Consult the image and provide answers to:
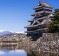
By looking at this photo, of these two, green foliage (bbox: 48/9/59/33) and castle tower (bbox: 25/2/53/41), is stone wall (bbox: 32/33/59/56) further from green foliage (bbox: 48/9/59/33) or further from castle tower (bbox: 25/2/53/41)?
castle tower (bbox: 25/2/53/41)

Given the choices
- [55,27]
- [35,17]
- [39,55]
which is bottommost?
[39,55]

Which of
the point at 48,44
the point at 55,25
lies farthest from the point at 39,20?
the point at 48,44

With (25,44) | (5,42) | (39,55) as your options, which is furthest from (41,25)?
(39,55)

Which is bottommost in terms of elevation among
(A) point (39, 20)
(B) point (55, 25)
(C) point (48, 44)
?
(C) point (48, 44)

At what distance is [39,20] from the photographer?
70938mm

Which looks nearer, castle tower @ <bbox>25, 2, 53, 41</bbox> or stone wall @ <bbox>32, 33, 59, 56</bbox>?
stone wall @ <bbox>32, 33, 59, 56</bbox>

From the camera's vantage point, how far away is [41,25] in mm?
66562

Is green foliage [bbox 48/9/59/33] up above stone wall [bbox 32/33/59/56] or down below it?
above

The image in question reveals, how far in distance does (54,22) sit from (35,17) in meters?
25.1

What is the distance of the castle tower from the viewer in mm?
67188

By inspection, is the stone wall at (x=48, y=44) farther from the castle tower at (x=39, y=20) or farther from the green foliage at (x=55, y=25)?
the castle tower at (x=39, y=20)

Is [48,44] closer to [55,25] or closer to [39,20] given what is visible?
[55,25]

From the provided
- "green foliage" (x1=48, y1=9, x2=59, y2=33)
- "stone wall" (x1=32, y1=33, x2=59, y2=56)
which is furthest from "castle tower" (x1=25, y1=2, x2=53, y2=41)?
"stone wall" (x1=32, y1=33, x2=59, y2=56)

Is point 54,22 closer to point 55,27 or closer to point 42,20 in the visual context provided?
point 55,27
